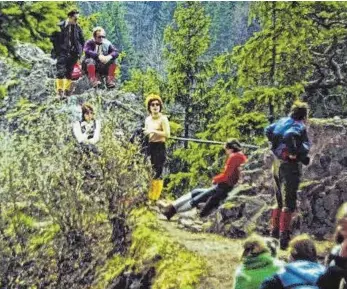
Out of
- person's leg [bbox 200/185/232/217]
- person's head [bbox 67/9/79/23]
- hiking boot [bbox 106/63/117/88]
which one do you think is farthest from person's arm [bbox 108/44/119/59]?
person's leg [bbox 200/185/232/217]

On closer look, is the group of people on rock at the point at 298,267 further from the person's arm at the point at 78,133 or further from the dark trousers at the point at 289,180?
the person's arm at the point at 78,133

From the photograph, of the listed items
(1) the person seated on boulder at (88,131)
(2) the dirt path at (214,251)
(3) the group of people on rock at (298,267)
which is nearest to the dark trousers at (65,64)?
(1) the person seated on boulder at (88,131)

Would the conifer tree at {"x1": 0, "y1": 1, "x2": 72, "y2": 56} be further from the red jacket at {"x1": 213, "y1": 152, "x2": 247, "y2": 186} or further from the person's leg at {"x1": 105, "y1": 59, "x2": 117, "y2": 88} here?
the person's leg at {"x1": 105, "y1": 59, "x2": 117, "y2": 88}

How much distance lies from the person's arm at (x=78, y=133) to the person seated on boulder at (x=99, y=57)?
1611 mm

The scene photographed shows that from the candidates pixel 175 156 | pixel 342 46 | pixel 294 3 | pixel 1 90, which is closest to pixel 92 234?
pixel 1 90

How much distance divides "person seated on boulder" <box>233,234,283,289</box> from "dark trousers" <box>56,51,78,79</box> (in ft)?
19.8

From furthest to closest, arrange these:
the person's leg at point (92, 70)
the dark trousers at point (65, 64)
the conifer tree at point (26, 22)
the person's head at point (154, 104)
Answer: the dark trousers at point (65, 64), the person's leg at point (92, 70), the person's head at point (154, 104), the conifer tree at point (26, 22)

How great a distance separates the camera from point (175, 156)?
14508 mm

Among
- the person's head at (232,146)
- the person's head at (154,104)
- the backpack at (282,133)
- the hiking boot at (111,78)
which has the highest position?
the hiking boot at (111,78)

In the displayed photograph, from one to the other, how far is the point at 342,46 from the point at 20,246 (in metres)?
6.97

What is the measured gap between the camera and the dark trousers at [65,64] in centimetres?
972

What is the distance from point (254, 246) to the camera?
4016mm

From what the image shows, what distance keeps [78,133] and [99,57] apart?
1974 millimetres

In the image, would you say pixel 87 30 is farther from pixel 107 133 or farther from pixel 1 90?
pixel 1 90
